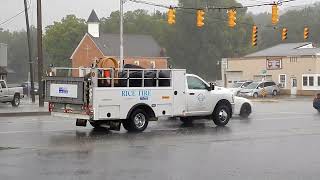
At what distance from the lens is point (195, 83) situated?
21047 mm

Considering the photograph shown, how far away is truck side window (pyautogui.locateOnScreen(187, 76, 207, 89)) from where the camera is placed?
2081cm

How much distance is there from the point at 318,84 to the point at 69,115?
4920cm

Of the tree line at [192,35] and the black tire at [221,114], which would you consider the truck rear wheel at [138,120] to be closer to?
the black tire at [221,114]

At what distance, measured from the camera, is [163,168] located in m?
11.3

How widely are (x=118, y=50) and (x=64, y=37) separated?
66.5ft

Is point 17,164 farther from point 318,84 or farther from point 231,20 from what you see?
point 318,84

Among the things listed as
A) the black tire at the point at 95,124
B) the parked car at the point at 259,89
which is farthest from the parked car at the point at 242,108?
the parked car at the point at 259,89

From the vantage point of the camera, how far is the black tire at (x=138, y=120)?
18812 mm

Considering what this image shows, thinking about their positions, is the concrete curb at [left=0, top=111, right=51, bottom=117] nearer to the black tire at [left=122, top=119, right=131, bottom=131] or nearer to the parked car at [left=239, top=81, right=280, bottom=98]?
the black tire at [left=122, top=119, right=131, bottom=131]

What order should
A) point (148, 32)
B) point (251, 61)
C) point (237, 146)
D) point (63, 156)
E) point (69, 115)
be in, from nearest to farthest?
point (63, 156) < point (237, 146) < point (69, 115) < point (251, 61) < point (148, 32)

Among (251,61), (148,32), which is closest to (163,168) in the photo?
(251,61)

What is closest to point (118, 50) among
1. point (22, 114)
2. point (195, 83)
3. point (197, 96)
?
point (22, 114)

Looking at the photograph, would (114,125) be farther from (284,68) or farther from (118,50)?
(118,50)

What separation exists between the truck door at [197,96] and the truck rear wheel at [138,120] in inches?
80.2
